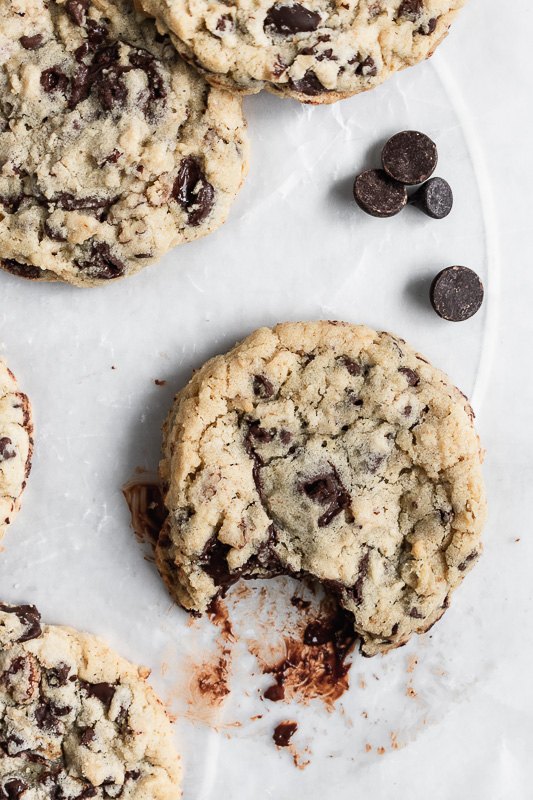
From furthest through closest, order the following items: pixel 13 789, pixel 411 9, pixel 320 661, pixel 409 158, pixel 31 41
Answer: pixel 320 661 → pixel 409 158 → pixel 13 789 → pixel 31 41 → pixel 411 9

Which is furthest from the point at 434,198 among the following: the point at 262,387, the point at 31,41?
the point at 31,41

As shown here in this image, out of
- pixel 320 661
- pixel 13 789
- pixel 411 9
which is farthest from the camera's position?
pixel 320 661

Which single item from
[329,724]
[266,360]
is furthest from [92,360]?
[329,724]

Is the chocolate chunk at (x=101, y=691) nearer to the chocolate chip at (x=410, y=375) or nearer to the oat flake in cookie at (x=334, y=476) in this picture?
the oat flake in cookie at (x=334, y=476)

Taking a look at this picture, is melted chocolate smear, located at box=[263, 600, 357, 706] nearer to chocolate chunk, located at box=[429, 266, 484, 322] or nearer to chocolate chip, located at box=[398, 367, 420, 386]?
chocolate chip, located at box=[398, 367, 420, 386]

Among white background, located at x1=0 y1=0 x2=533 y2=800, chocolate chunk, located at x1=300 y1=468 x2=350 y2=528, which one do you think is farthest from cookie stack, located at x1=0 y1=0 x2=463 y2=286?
chocolate chunk, located at x1=300 y1=468 x2=350 y2=528

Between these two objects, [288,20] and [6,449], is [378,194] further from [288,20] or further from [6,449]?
[6,449]
